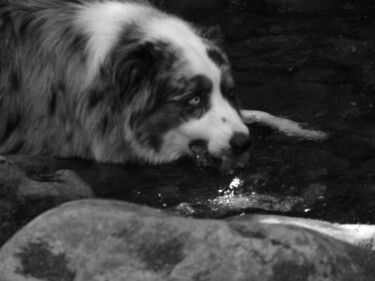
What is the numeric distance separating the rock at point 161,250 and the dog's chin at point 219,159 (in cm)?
189

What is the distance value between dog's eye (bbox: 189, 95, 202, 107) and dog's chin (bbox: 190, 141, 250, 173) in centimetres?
27

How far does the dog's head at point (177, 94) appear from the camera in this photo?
17.8 ft

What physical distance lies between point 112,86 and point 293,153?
1353mm

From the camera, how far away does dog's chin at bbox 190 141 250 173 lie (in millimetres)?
5492

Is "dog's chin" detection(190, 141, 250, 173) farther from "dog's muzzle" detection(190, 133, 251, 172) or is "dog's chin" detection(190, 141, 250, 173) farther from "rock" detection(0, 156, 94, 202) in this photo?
"rock" detection(0, 156, 94, 202)

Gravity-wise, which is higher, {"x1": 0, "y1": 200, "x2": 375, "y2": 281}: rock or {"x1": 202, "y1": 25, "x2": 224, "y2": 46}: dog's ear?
{"x1": 0, "y1": 200, "x2": 375, "y2": 281}: rock

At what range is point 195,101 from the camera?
5.47 meters

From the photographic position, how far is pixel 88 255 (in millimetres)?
3473

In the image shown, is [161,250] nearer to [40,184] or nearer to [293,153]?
[40,184]

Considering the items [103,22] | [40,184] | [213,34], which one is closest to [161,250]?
[40,184]

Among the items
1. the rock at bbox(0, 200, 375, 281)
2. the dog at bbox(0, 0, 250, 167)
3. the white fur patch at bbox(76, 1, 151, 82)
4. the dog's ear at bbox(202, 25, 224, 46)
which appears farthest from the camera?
the dog's ear at bbox(202, 25, 224, 46)

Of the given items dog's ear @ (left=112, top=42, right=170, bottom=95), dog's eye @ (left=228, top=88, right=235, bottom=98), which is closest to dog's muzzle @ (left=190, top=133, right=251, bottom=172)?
dog's eye @ (left=228, top=88, right=235, bottom=98)

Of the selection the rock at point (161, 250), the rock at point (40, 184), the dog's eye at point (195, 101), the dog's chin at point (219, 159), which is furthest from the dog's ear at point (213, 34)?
the rock at point (161, 250)

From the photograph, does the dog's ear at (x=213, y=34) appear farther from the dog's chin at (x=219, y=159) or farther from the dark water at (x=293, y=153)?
the dog's chin at (x=219, y=159)
